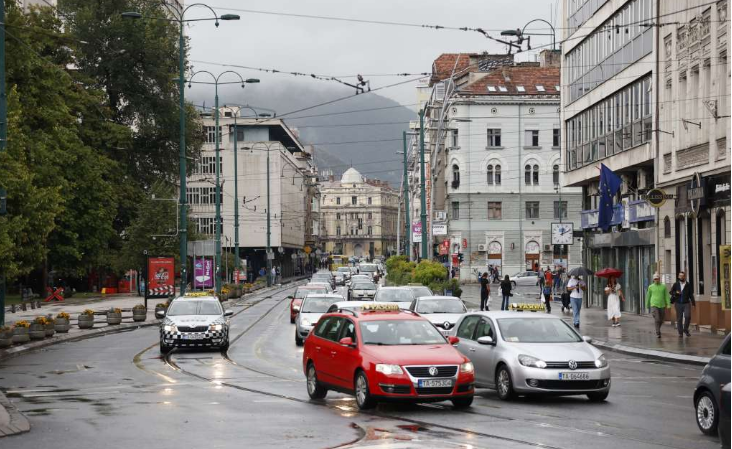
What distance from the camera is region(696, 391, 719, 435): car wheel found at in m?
13.2

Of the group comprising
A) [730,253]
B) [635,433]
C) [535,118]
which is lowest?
[635,433]

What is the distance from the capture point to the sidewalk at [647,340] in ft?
91.0

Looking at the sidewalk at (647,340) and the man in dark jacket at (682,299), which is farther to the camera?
the man in dark jacket at (682,299)

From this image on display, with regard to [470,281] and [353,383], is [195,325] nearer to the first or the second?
[353,383]

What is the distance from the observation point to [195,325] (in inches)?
1171

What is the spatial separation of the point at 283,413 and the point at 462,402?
2.68m

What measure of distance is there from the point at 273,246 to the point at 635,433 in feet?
369

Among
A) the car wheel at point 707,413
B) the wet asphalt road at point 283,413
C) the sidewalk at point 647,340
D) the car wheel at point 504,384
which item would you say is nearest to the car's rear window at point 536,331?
the car wheel at point 504,384

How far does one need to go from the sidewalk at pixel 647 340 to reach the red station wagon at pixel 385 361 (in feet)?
35.9

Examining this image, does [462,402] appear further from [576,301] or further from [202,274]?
[202,274]

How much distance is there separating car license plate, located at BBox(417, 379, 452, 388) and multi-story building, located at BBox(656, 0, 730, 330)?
744 inches

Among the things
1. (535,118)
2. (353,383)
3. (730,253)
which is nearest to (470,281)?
(535,118)

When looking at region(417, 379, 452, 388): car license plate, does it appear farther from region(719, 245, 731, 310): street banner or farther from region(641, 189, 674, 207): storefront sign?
region(641, 189, 674, 207): storefront sign

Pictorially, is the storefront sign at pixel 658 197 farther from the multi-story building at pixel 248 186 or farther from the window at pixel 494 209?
the multi-story building at pixel 248 186
